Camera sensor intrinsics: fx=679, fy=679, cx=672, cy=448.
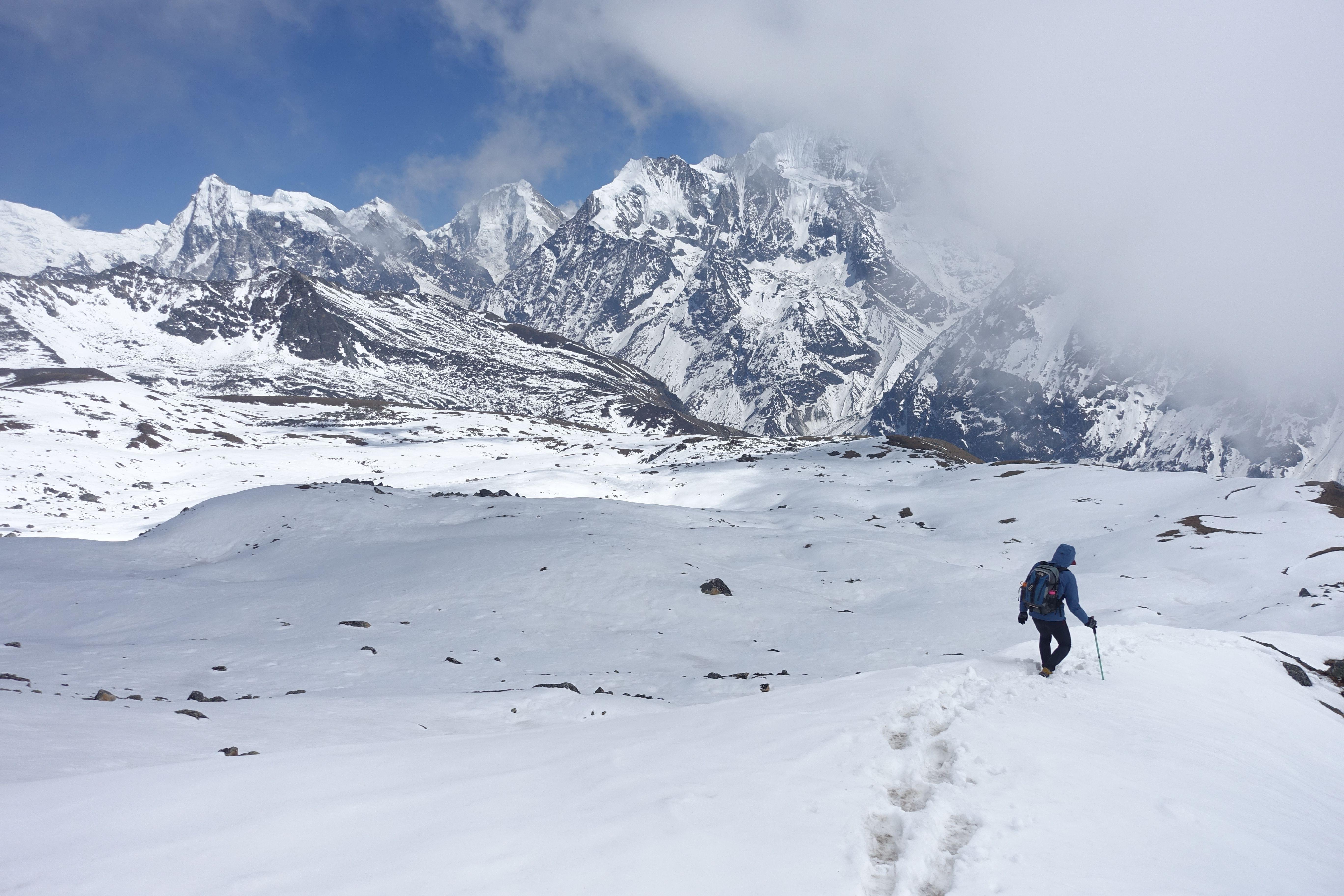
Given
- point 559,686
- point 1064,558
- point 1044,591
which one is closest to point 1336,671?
point 1064,558

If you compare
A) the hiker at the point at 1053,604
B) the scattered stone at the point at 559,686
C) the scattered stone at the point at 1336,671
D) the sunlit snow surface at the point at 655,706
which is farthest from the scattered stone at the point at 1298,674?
the scattered stone at the point at 559,686

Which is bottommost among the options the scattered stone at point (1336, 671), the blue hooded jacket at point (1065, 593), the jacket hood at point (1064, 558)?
the scattered stone at point (1336, 671)

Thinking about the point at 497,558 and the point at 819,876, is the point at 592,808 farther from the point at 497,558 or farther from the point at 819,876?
the point at 497,558

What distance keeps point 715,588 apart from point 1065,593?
13.2m

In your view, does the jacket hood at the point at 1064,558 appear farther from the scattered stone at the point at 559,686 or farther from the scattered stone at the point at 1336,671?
the scattered stone at the point at 559,686

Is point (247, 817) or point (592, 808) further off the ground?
point (247, 817)

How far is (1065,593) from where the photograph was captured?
12.0 meters

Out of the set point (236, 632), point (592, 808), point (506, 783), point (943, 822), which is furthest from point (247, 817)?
point (236, 632)

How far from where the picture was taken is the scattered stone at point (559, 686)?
Answer: 45.1 ft

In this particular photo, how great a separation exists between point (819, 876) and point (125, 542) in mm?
36602

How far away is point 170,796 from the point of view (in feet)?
18.6

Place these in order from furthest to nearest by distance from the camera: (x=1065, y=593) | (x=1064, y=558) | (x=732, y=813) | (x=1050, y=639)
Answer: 1. (x=1050, y=639)
2. (x=1064, y=558)
3. (x=1065, y=593)
4. (x=732, y=813)

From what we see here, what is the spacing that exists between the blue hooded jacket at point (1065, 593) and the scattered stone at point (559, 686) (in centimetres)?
860

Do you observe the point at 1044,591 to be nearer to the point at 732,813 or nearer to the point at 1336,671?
the point at 1336,671
